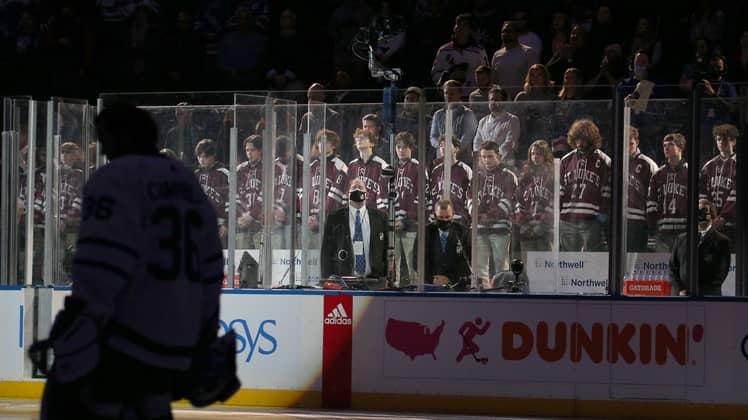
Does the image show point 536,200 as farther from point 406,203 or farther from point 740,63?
point 740,63

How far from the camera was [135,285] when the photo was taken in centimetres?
480

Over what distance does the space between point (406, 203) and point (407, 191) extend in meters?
0.10

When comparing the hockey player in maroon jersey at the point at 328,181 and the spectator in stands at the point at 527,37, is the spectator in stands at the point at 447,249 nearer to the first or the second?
the hockey player in maroon jersey at the point at 328,181

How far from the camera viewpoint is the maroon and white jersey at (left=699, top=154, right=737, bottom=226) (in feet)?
36.4

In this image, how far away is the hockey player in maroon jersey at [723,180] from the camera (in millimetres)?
11070

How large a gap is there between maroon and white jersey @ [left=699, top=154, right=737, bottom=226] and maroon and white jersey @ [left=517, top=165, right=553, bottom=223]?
1.18 meters

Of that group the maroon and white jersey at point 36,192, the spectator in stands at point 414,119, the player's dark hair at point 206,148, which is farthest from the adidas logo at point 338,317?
the maroon and white jersey at point 36,192

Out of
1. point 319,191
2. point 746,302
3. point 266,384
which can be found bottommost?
point 266,384

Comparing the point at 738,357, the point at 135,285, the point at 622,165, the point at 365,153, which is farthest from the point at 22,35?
the point at 135,285

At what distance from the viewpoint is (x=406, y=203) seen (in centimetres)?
1151

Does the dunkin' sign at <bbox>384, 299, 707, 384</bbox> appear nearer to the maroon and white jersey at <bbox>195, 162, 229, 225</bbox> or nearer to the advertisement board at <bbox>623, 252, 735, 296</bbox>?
the advertisement board at <bbox>623, 252, 735, 296</bbox>

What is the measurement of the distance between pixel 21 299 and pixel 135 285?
25.1ft

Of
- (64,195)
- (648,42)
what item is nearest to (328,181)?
(64,195)

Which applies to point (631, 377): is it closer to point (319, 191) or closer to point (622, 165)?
point (622, 165)
